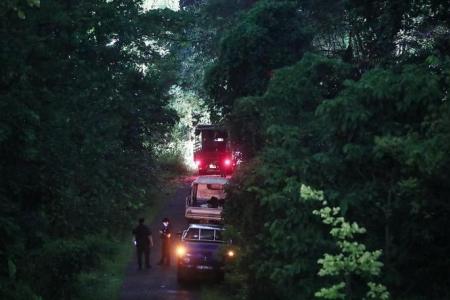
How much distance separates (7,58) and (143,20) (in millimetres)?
10207

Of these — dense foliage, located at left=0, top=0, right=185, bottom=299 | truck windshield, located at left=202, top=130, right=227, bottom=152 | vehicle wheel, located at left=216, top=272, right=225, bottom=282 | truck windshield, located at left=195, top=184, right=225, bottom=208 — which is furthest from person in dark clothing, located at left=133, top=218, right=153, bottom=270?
truck windshield, located at left=202, top=130, right=227, bottom=152

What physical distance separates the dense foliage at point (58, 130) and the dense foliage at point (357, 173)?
3637mm

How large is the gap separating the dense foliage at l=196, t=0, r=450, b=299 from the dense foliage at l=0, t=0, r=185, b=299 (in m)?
3.64

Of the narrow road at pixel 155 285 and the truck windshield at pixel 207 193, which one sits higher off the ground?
the truck windshield at pixel 207 193

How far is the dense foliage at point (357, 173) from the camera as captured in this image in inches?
487

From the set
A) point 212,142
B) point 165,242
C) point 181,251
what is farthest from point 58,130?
point 212,142

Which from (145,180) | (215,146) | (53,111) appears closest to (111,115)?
(53,111)

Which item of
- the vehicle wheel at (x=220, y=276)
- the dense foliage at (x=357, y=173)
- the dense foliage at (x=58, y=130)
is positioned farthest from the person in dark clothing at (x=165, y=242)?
the dense foliage at (x=357, y=173)

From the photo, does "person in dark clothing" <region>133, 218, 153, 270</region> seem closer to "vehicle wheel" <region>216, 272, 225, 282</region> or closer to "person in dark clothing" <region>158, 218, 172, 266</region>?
"person in dark clothing" <region>158, 218, 172, 266</region>

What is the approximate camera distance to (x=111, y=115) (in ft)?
74.1

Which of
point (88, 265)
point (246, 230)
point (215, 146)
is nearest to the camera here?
point (88, 265)

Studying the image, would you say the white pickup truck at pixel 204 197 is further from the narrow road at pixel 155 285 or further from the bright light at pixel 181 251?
the bright light at pixel 181 251

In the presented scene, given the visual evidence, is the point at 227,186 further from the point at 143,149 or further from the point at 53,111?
the point at 143,149

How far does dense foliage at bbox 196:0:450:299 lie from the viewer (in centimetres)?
1237
